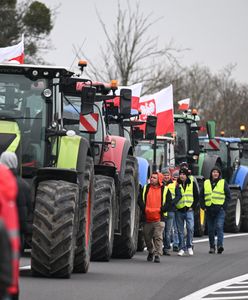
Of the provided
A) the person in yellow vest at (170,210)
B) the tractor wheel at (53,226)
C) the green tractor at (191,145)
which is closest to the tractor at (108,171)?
the tractor wheel at (53,226)

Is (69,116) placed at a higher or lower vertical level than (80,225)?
higher

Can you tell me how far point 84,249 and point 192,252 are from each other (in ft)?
23.5

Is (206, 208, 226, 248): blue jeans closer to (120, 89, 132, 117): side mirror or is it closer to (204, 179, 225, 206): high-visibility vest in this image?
(204, 179, 225, 206): high-visibility vest

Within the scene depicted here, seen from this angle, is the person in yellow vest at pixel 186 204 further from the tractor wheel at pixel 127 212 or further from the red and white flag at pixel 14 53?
the red and white flag at pixel 14 53

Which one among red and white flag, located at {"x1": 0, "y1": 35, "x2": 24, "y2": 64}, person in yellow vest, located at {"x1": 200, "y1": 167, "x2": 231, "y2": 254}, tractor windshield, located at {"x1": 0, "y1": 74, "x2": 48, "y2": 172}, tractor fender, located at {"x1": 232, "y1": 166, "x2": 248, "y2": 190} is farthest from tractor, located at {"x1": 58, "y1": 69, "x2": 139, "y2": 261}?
tractor fender, located at {"x1": 232, "y1": 166, "x2": 248, "y2": 190}

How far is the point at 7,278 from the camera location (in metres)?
7.47

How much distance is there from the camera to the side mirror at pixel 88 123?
17.8m

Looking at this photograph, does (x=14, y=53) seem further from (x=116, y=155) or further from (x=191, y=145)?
(x=116, y=155)

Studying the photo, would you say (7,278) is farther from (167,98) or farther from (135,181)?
(167,98)

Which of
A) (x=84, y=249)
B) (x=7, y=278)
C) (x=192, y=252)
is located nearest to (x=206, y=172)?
(x=192, y=252)

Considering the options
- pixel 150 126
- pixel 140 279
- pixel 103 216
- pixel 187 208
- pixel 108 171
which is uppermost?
pixel 150 126

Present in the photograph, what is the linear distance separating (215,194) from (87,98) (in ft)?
27.1

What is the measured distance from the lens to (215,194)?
2433 cm

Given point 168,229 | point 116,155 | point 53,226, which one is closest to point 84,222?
point 53,226
